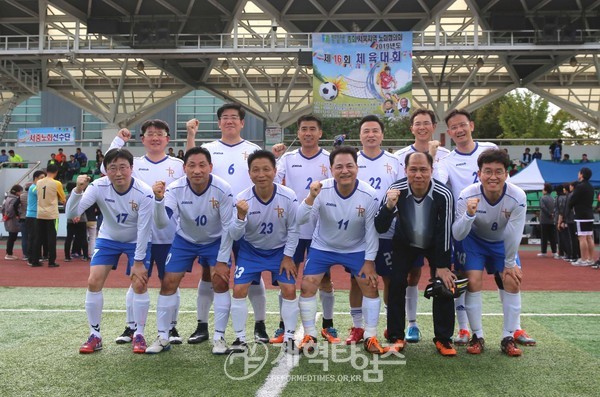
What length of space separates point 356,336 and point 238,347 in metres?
1.20

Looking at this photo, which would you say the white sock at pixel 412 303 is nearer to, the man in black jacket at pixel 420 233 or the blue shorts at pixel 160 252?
the man in black jacket at pixel 420 233

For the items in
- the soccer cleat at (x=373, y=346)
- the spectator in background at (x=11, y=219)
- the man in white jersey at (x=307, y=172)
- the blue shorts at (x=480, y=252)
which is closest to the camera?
the soccer cleat at (x=373, y=346)

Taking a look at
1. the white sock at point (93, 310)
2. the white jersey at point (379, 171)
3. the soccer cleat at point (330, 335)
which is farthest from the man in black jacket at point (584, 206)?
the white sock at point (93, 310)

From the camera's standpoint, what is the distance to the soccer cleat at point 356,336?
565 centimetres

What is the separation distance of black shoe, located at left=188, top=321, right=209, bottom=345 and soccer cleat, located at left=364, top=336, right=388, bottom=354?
1.70 metres

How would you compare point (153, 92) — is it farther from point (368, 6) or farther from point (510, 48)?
point (510, 48)

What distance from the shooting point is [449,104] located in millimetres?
33219

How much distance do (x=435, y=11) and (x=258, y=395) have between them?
26153 millimetres

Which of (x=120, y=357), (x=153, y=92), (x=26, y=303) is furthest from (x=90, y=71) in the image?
(x=120, y=357)

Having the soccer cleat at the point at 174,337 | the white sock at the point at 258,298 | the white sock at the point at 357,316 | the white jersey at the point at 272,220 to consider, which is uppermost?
the white jersey at the point at 272,220

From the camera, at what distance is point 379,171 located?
6039 mm

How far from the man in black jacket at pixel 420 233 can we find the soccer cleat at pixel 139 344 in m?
2.26

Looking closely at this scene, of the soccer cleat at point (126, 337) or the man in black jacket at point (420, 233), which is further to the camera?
the soccer cleat at point (126, 337)

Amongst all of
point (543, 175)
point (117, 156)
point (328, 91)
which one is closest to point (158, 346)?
point (117, 156)
